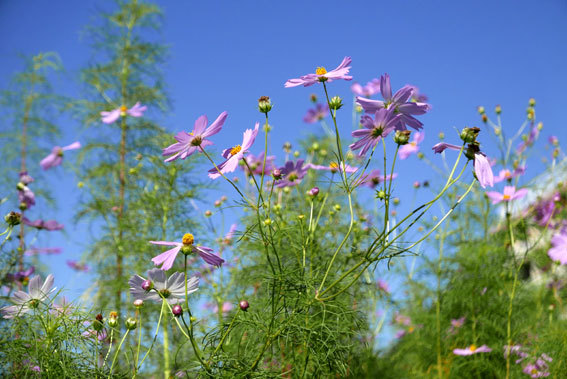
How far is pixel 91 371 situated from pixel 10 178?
221cm

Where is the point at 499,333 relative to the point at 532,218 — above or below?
below

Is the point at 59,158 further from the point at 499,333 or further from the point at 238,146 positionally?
the point at 499,333

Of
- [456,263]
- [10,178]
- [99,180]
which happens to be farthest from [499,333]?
[10,178]

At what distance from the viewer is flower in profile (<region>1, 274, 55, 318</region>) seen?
111 centimetres

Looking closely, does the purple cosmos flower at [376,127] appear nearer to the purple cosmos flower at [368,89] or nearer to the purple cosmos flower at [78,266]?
the purple cosmos flower at [368,89]

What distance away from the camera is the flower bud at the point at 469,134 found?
0.93 m

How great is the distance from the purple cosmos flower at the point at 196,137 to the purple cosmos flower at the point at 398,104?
0.90ft

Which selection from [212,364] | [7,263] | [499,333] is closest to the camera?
[212,364]

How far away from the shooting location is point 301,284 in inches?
43.7

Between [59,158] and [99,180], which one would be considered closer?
[59,158]

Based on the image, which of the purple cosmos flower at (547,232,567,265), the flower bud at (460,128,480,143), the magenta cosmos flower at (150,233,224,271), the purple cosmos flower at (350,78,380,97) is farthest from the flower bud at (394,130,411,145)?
the purple cosmos flower at (350,78,380,97)

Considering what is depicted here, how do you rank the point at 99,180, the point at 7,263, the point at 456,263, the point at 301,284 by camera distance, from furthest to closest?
the point at 99,180 < the point at 456,263 < the point at 7,263 < the point at 301,284

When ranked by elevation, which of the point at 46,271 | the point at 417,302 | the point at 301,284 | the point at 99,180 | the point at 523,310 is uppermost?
the point at 99,180

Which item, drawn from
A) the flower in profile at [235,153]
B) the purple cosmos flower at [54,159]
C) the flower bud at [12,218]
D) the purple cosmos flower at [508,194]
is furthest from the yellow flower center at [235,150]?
the purple cosmos flower at [54,159]
